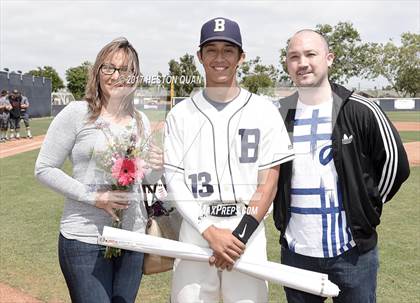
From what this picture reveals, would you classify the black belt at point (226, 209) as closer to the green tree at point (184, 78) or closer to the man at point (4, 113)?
the green tree at point (184, 78)

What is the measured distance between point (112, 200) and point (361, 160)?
1323 mm

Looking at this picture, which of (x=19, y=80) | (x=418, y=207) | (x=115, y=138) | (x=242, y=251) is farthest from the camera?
(x=19, y=80)

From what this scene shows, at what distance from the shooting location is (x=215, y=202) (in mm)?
2406

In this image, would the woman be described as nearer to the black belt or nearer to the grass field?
the grass field

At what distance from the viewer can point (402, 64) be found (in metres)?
71.4

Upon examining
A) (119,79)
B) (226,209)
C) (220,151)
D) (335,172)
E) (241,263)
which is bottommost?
(241,263)

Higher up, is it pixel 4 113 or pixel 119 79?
pixel 119 79

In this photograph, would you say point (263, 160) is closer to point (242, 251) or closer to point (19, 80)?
point (242, 251)

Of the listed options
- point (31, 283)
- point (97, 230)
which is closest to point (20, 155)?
point (31, 283)

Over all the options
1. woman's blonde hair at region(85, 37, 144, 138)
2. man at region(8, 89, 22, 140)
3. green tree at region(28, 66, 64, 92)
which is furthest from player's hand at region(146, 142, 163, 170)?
green tree at region(28, 66, 64, 92)

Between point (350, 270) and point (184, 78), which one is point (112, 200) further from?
point (350, 270)

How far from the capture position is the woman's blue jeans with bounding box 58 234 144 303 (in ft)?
8.54

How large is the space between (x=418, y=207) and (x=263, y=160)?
6.63 metres

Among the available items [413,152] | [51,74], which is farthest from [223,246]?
[51,74]
